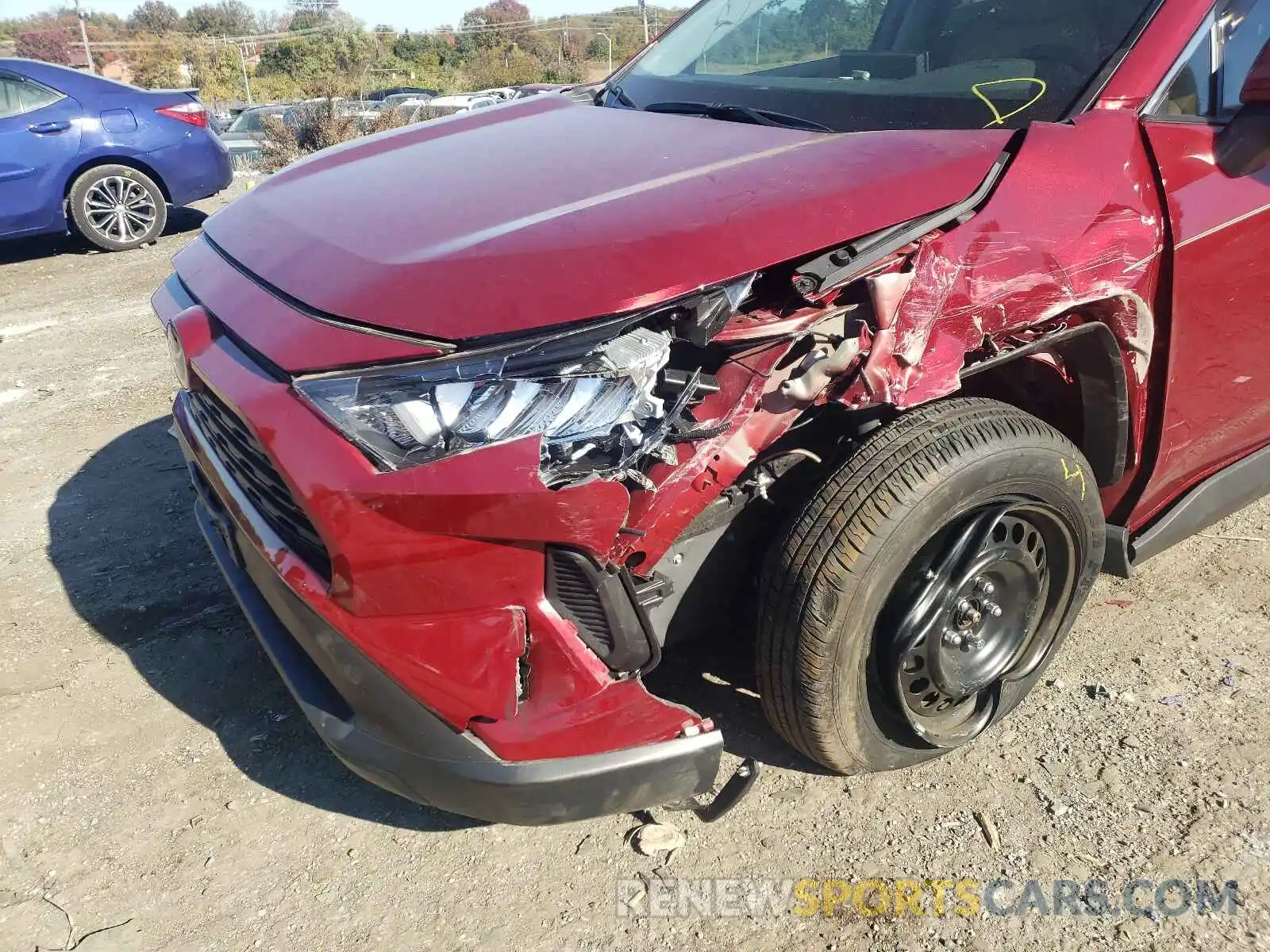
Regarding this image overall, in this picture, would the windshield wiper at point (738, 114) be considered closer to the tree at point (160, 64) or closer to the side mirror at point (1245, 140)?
the side mirror at point (1245, 140)

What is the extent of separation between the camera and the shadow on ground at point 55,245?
8.01m

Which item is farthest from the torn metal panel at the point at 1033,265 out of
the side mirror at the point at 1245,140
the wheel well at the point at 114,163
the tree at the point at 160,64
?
the tree at the point at 160,64

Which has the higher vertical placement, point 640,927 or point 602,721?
point 602,721

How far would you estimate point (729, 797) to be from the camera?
87.7 inches

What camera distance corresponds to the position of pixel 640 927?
1982 mm

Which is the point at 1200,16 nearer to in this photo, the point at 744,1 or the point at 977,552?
the point at 977,552

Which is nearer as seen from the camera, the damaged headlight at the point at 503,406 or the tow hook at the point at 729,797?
the damaged headlight at the point at 503,406

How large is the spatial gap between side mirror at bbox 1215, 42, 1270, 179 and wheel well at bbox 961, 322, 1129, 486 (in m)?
0.50

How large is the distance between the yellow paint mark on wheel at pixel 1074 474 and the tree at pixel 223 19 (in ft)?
229

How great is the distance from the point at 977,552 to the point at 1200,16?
136cm

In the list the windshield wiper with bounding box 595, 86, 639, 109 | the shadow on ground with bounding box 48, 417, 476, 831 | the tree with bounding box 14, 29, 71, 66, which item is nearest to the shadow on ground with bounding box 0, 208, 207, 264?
the shadow on ground with bounding box 48, 417, 476, 831

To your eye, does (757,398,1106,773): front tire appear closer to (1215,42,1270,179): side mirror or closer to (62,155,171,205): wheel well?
(1215,42,1270,179): side mirror

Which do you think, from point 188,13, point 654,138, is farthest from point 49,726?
point 188,13

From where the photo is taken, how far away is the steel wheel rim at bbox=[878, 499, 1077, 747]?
2.08m
